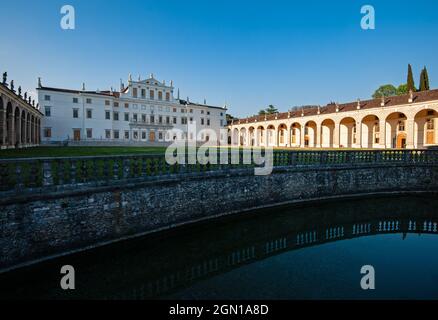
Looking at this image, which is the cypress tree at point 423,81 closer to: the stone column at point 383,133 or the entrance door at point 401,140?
the entrance door at point 401,140

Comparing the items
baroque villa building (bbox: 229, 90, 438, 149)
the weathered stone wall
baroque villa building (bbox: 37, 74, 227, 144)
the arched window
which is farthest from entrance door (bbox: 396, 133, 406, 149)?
baroque villa building (bbox: 37, 74, 227, 144)

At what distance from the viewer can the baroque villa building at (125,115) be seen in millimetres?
42000

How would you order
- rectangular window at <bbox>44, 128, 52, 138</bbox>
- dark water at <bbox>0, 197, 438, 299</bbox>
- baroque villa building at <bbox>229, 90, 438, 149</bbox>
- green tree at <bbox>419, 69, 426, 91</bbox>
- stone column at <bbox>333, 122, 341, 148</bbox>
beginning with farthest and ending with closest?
green tree at <bbox>419, 69, 426, 91</bbox>, stone column at <bbox>333, 122, 341, 148</bbox>, rectangular window at <bbox>44, 128, 52, 138</bbox>, baroque villa building at <bbox>229, 90, 438, 149</bbox>, dark water at <bbox>0, 197, 438, 299</bbox>

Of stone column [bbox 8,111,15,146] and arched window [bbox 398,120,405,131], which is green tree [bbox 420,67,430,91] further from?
stone column [bbox 8,111,15,146]

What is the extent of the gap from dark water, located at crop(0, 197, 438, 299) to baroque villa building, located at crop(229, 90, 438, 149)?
30.6 metres

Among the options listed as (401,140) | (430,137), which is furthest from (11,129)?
(401,140)

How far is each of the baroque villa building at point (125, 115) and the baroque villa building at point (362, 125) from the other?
41.7ft

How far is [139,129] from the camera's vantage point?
166ft

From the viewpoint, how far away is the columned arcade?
21516 mm

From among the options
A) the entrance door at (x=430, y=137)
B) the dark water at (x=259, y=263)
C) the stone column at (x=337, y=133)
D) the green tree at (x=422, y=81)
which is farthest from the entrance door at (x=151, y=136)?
the green tree at (x=422, y=81)

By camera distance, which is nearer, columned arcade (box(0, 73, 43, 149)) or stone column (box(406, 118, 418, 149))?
columned arcade (box(0, 73, 43, 149))

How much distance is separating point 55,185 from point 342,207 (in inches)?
482
